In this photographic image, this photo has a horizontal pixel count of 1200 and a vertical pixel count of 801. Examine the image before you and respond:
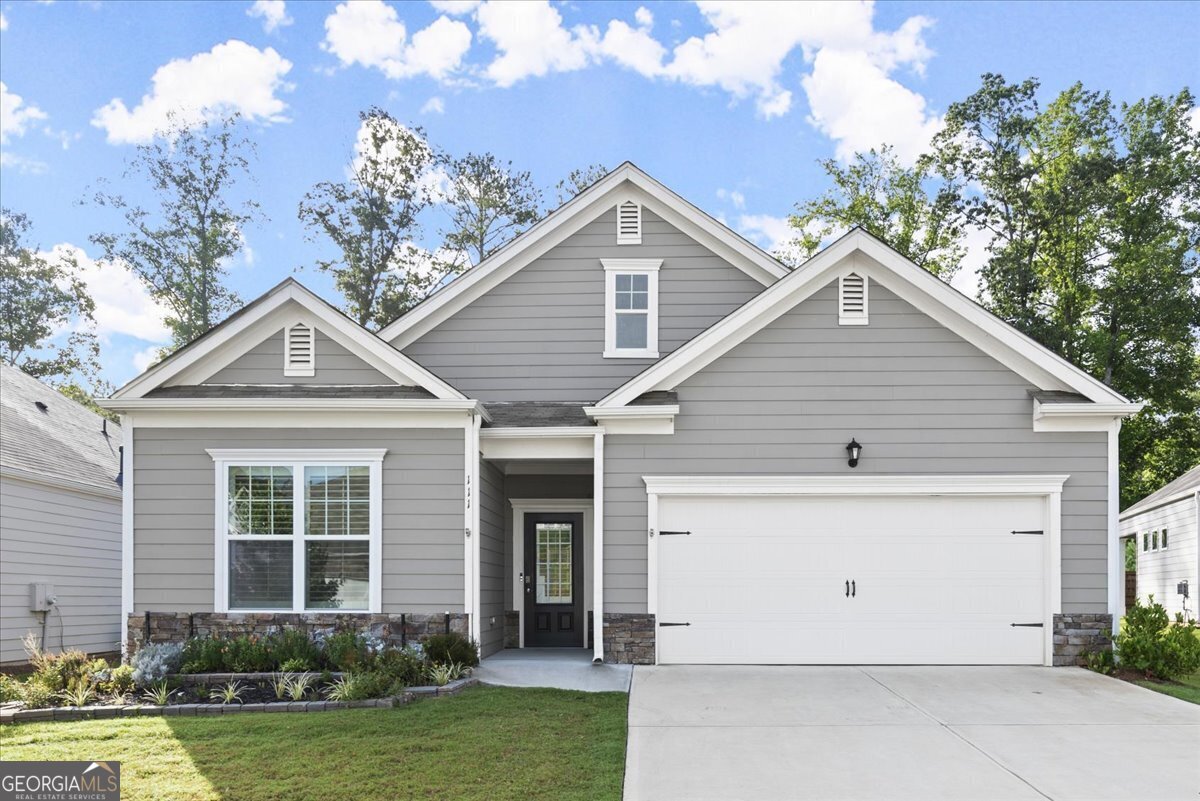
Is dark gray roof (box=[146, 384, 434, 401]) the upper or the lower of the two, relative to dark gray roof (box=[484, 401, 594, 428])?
upper

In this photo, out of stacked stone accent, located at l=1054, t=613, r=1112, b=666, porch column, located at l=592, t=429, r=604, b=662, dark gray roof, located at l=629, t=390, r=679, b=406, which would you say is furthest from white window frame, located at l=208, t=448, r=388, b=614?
stacked stone accent, located at l=1054, t=613, r=1112, b=666

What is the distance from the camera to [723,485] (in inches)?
482

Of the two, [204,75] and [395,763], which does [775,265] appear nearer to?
[395,763]

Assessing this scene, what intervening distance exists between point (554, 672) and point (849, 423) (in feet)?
15.2

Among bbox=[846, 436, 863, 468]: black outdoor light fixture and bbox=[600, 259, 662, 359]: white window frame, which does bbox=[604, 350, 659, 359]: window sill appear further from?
bbox=[846, 436, 863, 468]: black outdoor light fixture

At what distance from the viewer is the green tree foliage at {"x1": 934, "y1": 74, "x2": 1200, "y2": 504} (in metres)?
26.1

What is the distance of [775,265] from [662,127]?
840 centimetres

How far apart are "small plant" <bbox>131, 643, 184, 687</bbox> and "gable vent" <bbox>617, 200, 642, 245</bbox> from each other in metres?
8.27

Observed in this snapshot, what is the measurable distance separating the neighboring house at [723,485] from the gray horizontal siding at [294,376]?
3cm

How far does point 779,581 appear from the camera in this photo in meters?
12.2

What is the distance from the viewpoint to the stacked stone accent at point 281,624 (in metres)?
11.9

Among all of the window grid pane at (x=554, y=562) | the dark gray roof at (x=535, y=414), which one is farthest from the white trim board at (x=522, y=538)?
the dark gray roof at (x=535, y=414)

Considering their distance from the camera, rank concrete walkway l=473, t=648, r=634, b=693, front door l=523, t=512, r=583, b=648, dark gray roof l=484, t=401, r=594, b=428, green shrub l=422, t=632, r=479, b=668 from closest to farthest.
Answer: concrete walkway l=473, t=648, r=634, b=693 → green shrub l=422, t=632, r=479, b=668 → dark gray roof l=484, t=401, r=594, b=428 → front door l=523, t=512, r=583, b=648

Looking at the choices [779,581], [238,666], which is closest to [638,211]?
[779,581]
